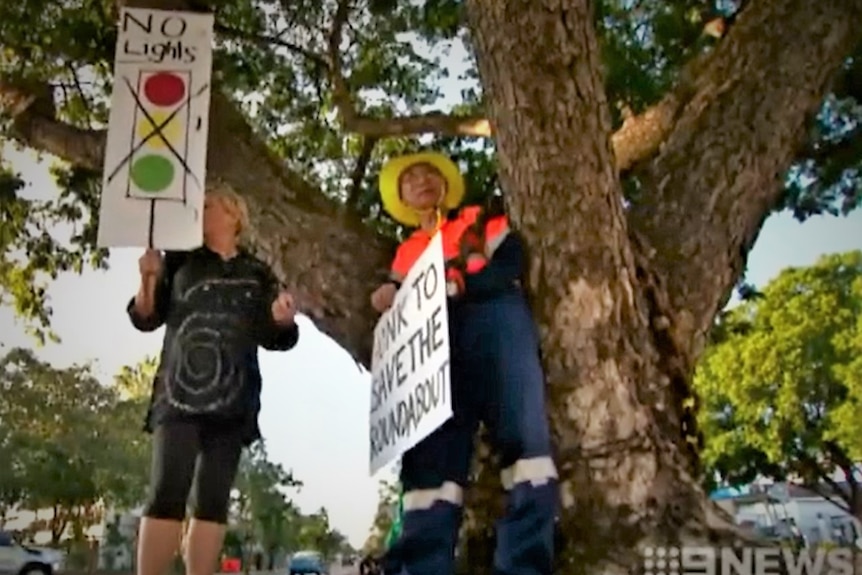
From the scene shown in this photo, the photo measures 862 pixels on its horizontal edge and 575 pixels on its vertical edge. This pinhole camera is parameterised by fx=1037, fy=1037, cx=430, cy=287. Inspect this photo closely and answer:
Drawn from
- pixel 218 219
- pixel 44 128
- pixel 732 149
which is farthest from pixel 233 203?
pixel 732 149

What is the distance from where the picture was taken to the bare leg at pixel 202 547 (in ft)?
5.71

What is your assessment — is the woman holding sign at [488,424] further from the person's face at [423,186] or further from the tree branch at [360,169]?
the tree branch at [360,169]

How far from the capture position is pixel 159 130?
6.41 ft

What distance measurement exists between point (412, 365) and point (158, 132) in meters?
0.68

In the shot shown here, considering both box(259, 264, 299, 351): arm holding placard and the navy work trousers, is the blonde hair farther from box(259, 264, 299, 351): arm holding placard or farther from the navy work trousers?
the navy work trousers

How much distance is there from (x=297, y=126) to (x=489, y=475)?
1102 millimetres

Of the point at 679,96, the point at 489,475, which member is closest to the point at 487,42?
the point at 679,96

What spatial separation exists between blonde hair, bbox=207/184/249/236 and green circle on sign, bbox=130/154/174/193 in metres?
0.09

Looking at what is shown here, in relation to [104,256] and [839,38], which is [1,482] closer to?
[104,256]

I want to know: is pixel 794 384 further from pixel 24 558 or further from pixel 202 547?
pixel 24 558

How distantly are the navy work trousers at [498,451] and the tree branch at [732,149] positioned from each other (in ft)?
1.38

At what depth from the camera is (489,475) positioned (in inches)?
71.6

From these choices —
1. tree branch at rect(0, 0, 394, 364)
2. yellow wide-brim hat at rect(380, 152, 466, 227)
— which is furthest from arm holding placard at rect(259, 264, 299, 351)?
yellow wide-brim hat at rect(380, 152, 466, 227)

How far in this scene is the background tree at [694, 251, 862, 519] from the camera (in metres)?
2.04
